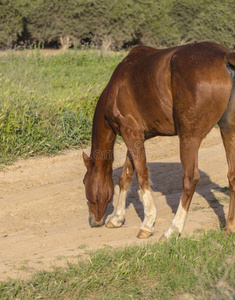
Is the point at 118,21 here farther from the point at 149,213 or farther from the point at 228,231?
the point at 228,231

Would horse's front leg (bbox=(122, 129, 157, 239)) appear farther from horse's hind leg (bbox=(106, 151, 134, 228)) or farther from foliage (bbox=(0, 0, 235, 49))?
foliage (bbox=(0, 0, 235, 49))

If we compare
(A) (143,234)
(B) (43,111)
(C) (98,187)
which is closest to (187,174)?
(A) (143,234)

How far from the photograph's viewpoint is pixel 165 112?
476cm

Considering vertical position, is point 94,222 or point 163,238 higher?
point 163,238

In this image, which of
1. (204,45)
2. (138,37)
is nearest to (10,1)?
(138,37)

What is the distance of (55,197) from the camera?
6516 millimetres

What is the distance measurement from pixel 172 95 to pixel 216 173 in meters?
3.29

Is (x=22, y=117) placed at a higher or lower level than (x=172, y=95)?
lower

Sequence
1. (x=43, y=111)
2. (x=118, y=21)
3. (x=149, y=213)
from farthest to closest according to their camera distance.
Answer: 1. (x=118, y=21)
2. (x=43, y=111)
3. (x=149, y=213)

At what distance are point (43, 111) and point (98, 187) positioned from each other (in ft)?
12.8

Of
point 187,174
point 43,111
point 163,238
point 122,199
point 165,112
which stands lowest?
point 43,111

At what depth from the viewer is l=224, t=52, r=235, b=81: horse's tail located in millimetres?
4324

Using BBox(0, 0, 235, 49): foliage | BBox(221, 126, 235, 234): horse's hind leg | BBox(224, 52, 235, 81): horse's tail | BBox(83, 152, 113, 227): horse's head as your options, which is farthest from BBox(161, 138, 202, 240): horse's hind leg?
BBox(0, 0, 235, 49): foliage

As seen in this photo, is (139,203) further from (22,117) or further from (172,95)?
(22,117)
